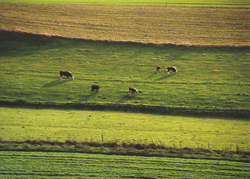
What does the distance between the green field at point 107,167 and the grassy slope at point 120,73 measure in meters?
14.0

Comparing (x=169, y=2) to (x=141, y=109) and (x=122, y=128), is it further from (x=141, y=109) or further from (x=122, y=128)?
(x=122, y=128)

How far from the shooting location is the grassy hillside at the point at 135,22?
194ft

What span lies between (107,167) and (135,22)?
4885cm

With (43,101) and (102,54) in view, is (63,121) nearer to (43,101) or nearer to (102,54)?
(43,101)

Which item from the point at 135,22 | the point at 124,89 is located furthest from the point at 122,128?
the point at 135,22

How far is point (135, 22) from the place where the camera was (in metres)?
67.9

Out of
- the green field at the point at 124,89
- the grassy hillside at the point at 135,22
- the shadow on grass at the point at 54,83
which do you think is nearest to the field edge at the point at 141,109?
the green field at the point at 124,89

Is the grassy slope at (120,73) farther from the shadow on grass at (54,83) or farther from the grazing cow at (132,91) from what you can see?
the grazing cow at (132,91)

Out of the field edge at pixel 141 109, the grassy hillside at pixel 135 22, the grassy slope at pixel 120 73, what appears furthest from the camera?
the grassy hillside at pixel 135 22

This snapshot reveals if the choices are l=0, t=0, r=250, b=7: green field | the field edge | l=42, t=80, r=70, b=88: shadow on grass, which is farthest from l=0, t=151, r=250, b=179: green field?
l=0, t=0, r=250, b=7: green field

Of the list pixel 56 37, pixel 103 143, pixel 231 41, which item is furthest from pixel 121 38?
pixel 103 143

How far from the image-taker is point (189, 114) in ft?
122

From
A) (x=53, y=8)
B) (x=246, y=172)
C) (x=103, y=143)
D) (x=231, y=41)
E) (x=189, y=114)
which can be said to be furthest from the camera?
(x=53, y=8)

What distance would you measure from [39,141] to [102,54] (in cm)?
2744
